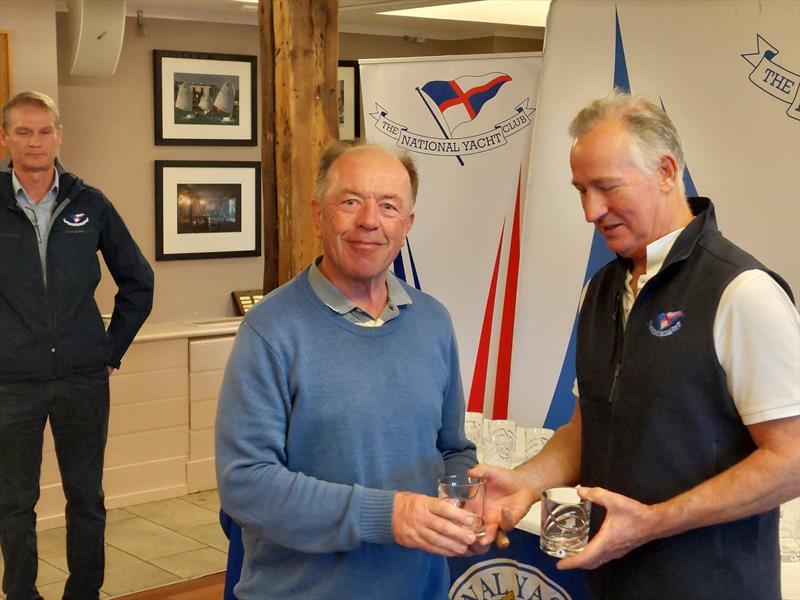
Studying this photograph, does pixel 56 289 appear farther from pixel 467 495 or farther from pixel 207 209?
pixel 207 209

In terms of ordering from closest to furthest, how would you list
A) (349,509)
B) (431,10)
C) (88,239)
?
(349,509)
(88,239)
(431,10)

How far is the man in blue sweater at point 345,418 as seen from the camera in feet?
5.70

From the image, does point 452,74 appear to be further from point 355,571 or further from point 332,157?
point 355,571

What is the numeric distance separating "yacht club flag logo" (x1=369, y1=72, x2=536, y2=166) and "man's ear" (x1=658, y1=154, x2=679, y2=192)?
2543 mm

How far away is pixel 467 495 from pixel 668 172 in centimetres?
63

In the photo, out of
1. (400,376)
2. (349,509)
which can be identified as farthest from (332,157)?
(349,509)

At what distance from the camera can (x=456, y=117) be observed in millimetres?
4340

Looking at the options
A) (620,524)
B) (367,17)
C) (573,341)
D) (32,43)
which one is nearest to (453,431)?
(620,524)

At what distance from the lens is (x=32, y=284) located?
3.62 metres

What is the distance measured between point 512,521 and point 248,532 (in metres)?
0.48

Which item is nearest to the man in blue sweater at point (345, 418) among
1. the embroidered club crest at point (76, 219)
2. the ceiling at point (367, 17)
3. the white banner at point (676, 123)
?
the white banner at point (676, 123)

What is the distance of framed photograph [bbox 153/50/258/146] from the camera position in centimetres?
612

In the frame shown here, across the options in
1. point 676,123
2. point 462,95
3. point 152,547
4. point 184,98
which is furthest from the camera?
point 184,98

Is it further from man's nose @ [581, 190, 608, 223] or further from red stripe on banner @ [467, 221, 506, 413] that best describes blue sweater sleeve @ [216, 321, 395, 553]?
red stripe on banner @ [467, 221, 506, 413]
